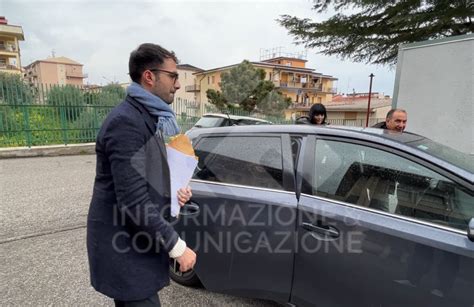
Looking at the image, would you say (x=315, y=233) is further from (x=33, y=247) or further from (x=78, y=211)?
(x=78, y=211)

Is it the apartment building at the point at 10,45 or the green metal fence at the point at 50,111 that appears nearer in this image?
the green metal fence at the point at 50,111

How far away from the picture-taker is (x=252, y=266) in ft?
6.96

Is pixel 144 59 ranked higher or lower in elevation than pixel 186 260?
higher

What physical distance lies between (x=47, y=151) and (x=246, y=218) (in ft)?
30.0

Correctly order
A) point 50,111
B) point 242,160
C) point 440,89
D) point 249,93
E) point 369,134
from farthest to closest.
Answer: point 249,93, point 50,111, point 440,89, point 242,160, point 369,134

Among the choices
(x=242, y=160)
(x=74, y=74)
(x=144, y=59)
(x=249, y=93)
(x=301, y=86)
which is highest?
(x=74, y=74)

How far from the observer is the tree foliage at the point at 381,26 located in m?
5.88

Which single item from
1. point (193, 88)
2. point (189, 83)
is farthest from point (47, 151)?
point (189, 83)

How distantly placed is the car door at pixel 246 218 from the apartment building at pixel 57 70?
226 feet

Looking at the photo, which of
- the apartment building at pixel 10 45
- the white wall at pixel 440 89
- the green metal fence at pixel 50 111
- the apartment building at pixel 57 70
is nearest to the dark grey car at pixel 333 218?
the white wall at pixel 440 89

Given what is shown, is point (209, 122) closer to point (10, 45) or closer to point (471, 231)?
point (471, 231)

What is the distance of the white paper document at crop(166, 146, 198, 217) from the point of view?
1506 mm

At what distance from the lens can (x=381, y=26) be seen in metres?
7.04

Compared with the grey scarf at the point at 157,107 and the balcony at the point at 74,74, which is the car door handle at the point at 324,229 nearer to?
the grey scarf at the point at 157,107
